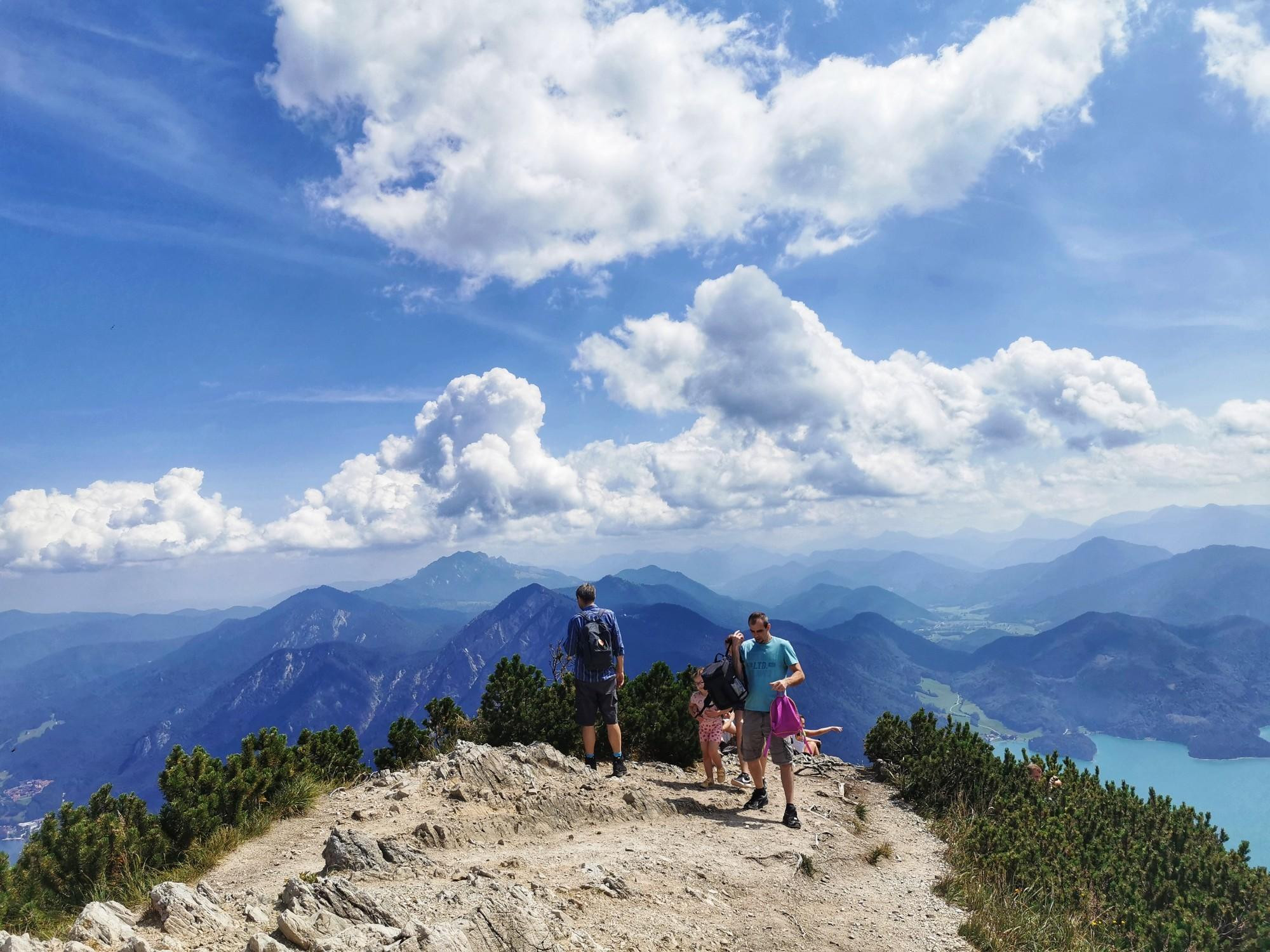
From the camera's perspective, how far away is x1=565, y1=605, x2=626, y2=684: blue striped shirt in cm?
1045

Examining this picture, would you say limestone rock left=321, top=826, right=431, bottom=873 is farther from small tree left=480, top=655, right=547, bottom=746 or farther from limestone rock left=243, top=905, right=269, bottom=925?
small tree left=480, top=655, right=547, bottom=746

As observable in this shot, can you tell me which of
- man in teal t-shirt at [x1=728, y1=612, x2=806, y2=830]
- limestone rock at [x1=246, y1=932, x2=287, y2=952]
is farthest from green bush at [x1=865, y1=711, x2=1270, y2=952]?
limestone rock at [x1=246, y1=932, x2=287, y2=952]

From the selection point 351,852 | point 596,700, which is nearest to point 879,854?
point 596,700

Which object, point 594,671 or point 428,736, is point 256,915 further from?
point 428,736

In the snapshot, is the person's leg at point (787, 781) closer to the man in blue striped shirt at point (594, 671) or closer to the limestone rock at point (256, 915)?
the man in blue striped shirt at point (594, 671)

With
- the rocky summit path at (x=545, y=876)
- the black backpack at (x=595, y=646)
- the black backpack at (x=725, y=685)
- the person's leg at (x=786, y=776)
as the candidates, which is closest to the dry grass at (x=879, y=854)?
the rocky summit path at (x=545, y=876)

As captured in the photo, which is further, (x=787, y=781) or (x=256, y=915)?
(x=787, y=781)

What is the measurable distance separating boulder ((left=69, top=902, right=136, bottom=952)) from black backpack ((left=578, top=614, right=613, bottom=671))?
6.09 meters

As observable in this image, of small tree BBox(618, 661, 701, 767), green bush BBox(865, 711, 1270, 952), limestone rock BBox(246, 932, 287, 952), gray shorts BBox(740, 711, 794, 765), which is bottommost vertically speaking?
green bush BBox(865, 711, 1270, 952)

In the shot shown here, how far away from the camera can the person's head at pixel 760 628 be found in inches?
357

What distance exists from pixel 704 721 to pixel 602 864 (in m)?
4.06

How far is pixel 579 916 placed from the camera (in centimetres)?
599

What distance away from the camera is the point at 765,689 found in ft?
30.7

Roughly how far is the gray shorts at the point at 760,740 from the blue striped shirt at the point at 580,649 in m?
2.19
